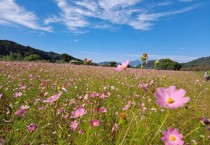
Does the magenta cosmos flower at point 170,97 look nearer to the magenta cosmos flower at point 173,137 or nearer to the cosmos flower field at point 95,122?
the cosmos flower field at point 95,122

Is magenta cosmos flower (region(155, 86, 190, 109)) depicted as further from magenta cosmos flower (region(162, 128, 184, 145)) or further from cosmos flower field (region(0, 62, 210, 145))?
magenta cosmos flower (region(162, 128, 184, 145))

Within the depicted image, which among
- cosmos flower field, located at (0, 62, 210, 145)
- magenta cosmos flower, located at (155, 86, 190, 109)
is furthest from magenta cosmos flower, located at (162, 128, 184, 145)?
magenta cosmos flower, located at (155, 86, 190, 109)

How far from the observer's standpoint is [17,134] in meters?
2.71

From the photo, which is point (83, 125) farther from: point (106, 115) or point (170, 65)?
point (170, 65)

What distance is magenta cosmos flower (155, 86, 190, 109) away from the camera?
3.62 ft

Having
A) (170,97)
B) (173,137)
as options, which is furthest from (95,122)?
(170,97)

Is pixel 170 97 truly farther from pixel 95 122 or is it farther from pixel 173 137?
pixel 95 122

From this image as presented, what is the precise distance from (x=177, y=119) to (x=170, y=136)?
3.05 metres

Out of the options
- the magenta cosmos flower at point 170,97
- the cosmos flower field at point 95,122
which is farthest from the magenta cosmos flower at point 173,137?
the magenta cosmos flower at point 170,97

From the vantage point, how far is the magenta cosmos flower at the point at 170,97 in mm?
1103

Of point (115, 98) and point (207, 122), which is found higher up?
point (207, 122)

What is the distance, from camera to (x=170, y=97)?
1.17 metres

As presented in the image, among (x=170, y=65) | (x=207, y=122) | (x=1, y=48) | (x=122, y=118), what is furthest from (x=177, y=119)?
(x=1, y=48)

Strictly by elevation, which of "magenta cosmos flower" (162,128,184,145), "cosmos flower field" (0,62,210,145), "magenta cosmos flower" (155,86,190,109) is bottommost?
"cosmos flower field" (0,62,210,145)
